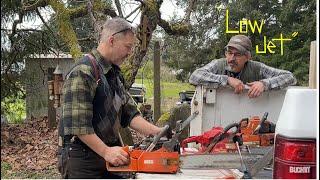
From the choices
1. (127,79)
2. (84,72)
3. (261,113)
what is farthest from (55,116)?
(84,72)

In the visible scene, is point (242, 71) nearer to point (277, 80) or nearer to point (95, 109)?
point (277, 80)

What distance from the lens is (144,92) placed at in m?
7.86

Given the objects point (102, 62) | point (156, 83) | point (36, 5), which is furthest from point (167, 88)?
point (102, 62)

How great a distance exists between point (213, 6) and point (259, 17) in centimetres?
99

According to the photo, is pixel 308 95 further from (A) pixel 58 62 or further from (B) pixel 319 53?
(A) pixel 58 62

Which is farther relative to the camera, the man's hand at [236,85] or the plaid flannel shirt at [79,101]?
the man's hand at [236,85]

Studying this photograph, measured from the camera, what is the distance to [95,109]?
211 centimetres

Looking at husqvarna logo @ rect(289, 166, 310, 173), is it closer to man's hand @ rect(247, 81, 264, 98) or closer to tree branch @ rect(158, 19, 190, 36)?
man's hand @ rect(247, 81, 264, 98)

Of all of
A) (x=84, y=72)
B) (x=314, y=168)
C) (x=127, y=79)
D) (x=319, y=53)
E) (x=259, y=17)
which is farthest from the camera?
(x=259, y=17)

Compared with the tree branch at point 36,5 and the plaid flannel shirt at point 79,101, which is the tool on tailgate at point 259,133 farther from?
the tree branch at point 36,5

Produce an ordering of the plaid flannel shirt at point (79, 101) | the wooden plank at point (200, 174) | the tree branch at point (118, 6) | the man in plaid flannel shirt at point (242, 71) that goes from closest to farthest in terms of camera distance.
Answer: the wooden plank at point (200, 174)
the plaid flannel shirt at point (79, 101)
the man in plaid flannel shirt at point (242, 71)
the tree branch at point (118, 6)

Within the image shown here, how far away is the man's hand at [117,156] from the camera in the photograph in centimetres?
185

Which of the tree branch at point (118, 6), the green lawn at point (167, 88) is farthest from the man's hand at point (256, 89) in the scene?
the green lawn at point (167, 88)

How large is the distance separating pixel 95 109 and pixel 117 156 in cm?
33
